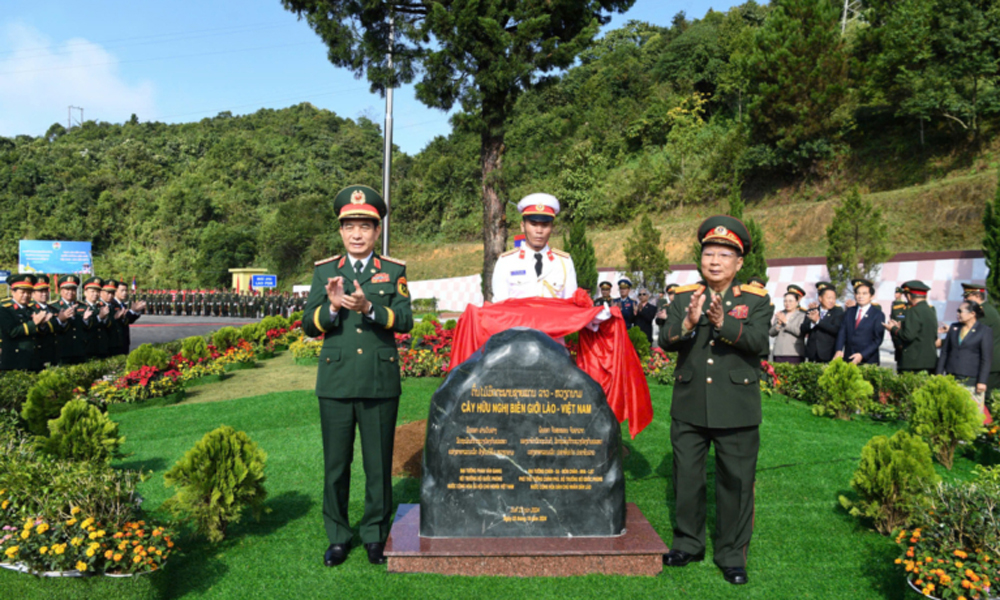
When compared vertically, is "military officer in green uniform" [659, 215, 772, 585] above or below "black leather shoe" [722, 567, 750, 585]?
above

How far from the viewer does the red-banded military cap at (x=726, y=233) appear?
381 centimetres

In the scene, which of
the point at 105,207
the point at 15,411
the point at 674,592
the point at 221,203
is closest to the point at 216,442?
the point at 674,592

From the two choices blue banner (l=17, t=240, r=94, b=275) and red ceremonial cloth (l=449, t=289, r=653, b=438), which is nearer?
red ceremonial cloth (l=449, t=289, r=653, b=438)

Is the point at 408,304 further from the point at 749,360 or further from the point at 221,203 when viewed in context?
the point at 221,203

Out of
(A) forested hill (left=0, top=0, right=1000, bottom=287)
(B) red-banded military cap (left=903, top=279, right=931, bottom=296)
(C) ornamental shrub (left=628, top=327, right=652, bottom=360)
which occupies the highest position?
(A) forested hill (left=0, top=0, right=1000, bottom=287)

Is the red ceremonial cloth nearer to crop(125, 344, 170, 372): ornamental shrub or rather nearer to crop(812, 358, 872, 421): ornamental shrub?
crop(812, 358, 872, 421): ornamental shrub

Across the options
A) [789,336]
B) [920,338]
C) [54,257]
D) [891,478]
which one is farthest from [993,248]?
[54,257]

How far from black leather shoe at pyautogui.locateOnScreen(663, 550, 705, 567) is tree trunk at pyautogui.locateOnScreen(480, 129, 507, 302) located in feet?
23.0

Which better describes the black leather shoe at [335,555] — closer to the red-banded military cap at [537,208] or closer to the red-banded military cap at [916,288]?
the red-banded military cap at [537,208]

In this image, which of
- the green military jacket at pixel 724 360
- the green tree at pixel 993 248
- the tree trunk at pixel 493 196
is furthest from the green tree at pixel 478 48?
the green tree at pixel 993 248

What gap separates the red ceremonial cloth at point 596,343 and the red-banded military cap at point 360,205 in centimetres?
109

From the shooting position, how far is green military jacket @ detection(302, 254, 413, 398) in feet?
13.1

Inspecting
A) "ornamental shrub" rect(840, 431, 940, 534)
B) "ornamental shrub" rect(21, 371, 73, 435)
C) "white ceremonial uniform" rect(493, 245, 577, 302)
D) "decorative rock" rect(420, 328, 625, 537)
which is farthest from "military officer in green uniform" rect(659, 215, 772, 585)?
"ornamental shrub" rect(21, 371, 73, 435)

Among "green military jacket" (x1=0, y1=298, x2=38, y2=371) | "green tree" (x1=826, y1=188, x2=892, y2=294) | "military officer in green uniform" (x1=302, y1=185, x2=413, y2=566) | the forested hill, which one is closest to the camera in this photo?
"military officer in green uniform" (x1=302, y1=185, x2=413, y2=566)
